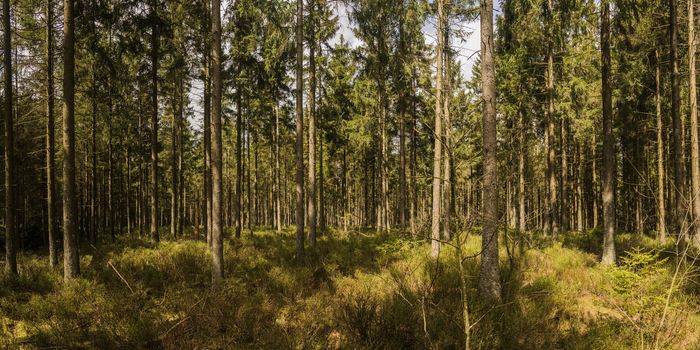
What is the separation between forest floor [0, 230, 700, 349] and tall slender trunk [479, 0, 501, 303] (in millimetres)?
379

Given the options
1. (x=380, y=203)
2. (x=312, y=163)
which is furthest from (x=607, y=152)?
(x=380, y=203)

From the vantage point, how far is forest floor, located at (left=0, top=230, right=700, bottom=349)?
547 centimetres

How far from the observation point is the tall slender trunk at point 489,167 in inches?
266

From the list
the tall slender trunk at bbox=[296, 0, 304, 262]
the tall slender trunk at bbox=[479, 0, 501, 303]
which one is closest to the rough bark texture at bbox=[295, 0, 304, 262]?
the tall slender trunk at bbox=[296, 0, 304, 262]

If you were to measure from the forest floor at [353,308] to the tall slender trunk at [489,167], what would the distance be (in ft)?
1.24

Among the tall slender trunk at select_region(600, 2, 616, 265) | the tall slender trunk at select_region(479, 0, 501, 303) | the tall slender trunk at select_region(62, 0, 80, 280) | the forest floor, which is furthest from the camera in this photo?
the tall slender trunk at select_region(600, 2, 616, 265)

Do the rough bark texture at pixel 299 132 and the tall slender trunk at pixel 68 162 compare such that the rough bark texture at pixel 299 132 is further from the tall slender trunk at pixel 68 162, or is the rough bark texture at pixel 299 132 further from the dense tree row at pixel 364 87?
the tall slender trunk at pixel 68 162

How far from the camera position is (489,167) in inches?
269

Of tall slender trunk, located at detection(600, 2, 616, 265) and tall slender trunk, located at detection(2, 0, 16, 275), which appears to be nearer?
tall slender trunk, located at detection(2, 0, 16, 275)

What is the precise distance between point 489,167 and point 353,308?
3775 millimetres

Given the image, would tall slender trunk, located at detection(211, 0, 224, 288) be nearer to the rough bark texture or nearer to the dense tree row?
the dense tree row

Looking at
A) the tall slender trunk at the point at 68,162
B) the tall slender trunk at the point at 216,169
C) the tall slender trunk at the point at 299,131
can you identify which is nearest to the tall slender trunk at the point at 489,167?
the tall slender trunk at the point at 216,169

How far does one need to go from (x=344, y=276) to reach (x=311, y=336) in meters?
5.29

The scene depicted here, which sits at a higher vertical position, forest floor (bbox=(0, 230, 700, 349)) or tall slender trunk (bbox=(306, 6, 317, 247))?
tall slender trunk (bbox=(306, 6, 317, 247))
